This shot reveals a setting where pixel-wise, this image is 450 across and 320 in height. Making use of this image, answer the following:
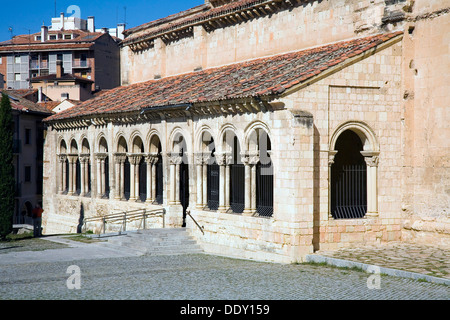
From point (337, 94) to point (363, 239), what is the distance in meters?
4.14

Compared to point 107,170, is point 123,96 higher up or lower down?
higher up

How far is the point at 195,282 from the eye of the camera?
1426 centimetres

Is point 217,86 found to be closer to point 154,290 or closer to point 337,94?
point 337,94

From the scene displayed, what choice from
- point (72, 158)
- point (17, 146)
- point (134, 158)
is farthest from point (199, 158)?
point (17, 146)

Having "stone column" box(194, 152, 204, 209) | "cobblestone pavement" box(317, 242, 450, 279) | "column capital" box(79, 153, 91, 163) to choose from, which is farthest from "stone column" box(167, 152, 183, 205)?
"column capital" box(79, 153, 91, 163)

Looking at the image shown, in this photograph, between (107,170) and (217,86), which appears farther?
(107,170)

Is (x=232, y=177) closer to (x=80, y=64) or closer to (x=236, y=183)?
(x=236, y=183)

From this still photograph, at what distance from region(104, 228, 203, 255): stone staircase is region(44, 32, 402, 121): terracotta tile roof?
4.46m

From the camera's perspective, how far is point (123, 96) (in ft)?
99.9

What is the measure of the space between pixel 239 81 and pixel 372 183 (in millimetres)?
5700

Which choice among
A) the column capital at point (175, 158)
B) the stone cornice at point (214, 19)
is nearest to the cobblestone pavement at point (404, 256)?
the column capital at point (175, 158)

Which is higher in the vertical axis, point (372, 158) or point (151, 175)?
point (372, 158)
